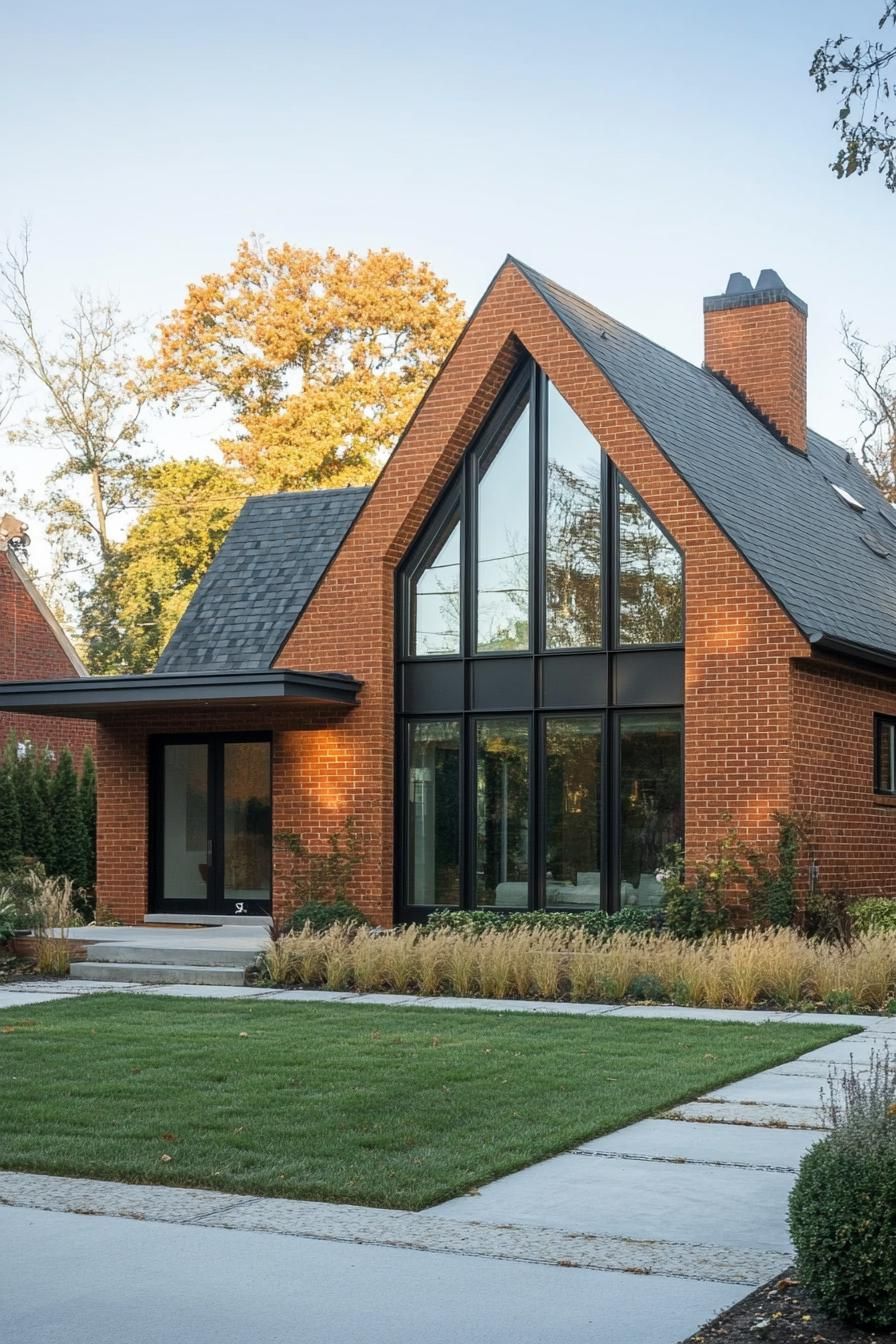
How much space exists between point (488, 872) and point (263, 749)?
11.6 ft

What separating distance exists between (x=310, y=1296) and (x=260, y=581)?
54.3ft

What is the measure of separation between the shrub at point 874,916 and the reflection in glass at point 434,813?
4.41 metres

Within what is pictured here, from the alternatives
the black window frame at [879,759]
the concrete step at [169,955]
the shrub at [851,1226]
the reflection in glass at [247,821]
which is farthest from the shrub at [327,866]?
the shrub at [851,1226]

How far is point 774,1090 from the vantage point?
9133mm

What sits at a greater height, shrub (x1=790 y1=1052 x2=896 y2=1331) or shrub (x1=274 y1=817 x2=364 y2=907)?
shrub (x1=274 y1=817 x2=364 y2=907)

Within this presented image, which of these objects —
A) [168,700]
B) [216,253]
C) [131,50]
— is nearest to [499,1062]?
[168,700]

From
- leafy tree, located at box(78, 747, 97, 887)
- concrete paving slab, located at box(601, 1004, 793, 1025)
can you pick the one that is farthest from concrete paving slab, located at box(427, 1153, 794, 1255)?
leafy tree, located at box(78, 747, 97, 887)

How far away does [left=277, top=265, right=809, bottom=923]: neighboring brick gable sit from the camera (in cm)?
1600

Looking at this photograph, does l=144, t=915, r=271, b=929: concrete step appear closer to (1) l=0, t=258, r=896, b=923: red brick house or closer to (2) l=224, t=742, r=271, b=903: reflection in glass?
(1) l=0, t=258, r=896, b=923: red brick house

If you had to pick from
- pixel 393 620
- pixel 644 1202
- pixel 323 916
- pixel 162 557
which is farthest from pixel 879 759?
pixel 162 557

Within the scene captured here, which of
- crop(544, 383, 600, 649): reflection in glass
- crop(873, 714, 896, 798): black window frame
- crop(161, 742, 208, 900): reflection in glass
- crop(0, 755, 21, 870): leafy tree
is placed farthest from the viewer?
crop(0, 755, 21, 870): leafy tree

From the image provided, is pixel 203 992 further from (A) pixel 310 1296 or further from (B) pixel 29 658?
(B) pixel 29 658

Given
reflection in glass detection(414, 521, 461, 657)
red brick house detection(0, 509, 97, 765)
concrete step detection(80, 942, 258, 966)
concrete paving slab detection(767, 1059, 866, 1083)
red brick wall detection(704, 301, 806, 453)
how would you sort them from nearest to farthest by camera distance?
concrete paving slab detection(767, 1059, 866, 1083) < concrete step detection(80, 942, 258, 966) < reflection in glass detection(414, 521, 461, 657) < red brick wall detection(704, 301, 806, 453) < red brick house detection(0, 509, 97, 765)

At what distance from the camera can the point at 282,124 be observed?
1917 centimetres
